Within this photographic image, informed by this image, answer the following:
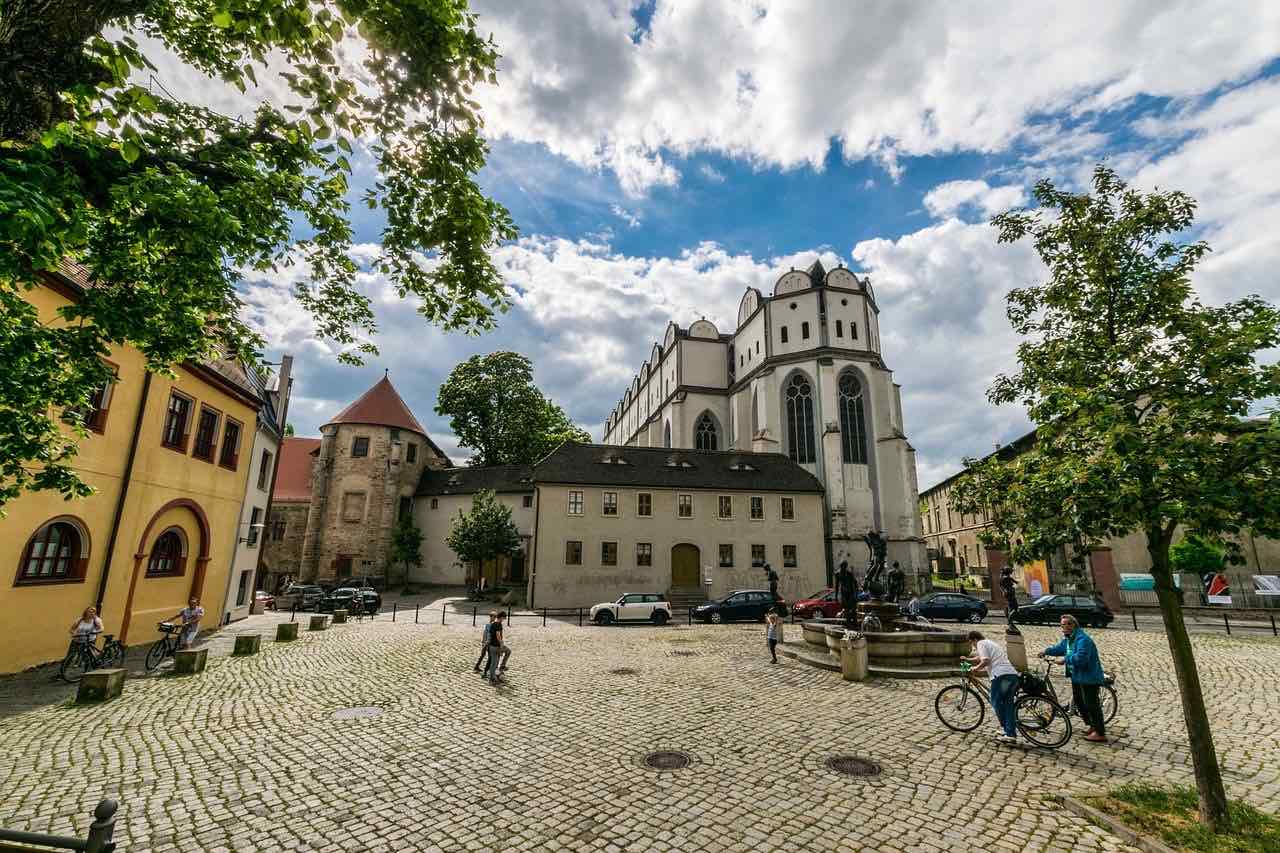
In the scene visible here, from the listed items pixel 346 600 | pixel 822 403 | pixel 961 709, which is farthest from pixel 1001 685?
pixel 822 403

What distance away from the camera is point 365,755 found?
755cm

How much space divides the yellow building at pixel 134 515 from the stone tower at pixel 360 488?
19.4 meters

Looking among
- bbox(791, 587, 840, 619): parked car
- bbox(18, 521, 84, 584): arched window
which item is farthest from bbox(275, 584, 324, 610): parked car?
bbox(791, 587, 840, 619): parked car

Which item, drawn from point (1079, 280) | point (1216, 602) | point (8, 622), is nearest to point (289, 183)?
point (1079, 280)

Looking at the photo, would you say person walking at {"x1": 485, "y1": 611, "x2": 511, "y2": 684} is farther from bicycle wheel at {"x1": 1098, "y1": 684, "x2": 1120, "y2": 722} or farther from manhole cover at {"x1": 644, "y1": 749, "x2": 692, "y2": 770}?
bicycle wheel at {"x1": 1098, "y1": 684, "x2": 1120, "y2": 722}

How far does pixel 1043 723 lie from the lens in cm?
807

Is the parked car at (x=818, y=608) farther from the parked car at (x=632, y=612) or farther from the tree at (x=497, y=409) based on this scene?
the tree at (x=497, y=409)

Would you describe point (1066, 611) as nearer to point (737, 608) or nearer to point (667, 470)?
point (737, 608)

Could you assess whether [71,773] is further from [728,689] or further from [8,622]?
[728,689]

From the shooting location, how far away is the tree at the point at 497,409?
1940 inches

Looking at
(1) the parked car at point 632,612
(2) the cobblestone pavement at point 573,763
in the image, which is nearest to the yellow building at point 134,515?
(2) the cobblestone pavement at point 573,763

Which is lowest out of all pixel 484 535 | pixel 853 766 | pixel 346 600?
pixel 853 766

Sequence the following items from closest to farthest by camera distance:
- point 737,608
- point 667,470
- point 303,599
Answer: point 737,608, point 303,599, point 667,470

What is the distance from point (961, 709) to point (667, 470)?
25328 millimetres
